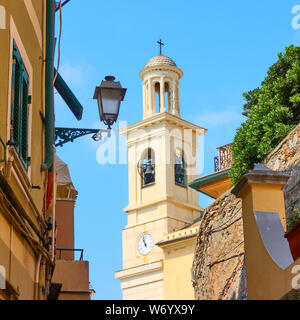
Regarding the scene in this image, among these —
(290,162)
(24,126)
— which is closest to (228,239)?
(290,162)

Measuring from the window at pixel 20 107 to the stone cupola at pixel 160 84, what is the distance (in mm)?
53482

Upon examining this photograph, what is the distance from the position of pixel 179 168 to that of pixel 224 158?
35.7 metres

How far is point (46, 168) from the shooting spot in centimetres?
1049

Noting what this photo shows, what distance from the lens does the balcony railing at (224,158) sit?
2650 centimetres

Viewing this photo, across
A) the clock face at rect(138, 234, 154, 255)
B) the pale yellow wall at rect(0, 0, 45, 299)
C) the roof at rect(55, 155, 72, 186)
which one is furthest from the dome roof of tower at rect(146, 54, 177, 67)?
the pale yellow wall at rect(0, 0, 45, 299)

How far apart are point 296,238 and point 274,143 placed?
21.1 feet

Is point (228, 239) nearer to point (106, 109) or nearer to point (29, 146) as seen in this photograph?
point (106, 109)

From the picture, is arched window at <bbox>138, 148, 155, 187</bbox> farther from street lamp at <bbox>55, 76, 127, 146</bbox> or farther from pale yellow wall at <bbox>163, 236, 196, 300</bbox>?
street lamp at <bbox>55, 76, 127, 146</bbox>

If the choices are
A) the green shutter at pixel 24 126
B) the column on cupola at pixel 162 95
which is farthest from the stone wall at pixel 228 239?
the column on cupola at pixel 162 95

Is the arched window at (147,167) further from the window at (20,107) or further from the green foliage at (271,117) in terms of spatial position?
the window at (20,107)

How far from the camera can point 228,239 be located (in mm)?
13289

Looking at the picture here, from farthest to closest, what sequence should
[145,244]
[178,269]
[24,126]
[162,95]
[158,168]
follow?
[162,95] → [158,168] → [145,244] → [178,269] → [24,126]

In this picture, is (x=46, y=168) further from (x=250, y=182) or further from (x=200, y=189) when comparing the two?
(x=200, y=189)
